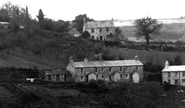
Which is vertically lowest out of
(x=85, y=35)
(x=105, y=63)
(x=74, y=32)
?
(x=105, y=63)

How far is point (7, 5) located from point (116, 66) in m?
41.9

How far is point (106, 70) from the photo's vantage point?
71.0 m

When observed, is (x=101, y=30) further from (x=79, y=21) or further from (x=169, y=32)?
(x=169, y=32)

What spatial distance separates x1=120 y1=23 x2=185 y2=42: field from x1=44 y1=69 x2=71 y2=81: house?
4111 centimetres

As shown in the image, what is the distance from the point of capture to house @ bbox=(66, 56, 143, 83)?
69.8m

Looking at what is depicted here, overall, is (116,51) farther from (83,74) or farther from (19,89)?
(19,89)

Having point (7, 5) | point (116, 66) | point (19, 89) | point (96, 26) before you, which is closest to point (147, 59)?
point (116, 66)

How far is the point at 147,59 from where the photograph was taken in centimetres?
8094

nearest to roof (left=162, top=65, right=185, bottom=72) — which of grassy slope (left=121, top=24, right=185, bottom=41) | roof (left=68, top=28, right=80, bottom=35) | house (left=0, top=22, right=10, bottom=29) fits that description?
roof (left=68, top=28, right=80, bottom=35)

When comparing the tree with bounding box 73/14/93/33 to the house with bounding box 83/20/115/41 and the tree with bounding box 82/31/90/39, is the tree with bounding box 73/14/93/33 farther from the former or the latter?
the tree with bounding box 82/31/90/39

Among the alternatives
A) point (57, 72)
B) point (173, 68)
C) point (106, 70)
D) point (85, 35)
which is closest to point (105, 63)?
point (106, 70)

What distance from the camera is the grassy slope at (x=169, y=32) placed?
369ft

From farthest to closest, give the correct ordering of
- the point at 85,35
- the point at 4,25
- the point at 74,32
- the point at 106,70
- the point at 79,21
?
1. the point at 79,21
2. the point at 74,32
3. the point at 85,35
4. the point at 4,25
5. the point at 106,70

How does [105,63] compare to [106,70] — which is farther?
[105,63]
